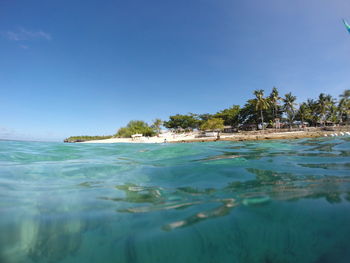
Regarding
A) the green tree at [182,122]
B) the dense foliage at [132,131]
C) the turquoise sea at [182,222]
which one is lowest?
the turquoise sea at [182,222]

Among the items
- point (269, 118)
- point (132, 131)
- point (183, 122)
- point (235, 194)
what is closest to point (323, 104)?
point (269, 118)

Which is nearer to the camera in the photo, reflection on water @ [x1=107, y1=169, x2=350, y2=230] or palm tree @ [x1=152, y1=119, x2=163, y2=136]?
reflection on water @ [x1=107, y1=169, x2=350, y2=230]

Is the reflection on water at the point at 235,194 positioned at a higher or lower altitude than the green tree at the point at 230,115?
lower

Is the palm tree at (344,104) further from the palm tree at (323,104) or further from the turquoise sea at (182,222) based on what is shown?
the turquoise sea at (182,222)

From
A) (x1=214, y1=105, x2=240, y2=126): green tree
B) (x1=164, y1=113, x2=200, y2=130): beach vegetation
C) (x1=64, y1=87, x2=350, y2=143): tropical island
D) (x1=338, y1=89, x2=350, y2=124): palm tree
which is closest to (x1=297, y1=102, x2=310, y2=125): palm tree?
(x1=64, y1=87, x2=350, y2=143): tropical island

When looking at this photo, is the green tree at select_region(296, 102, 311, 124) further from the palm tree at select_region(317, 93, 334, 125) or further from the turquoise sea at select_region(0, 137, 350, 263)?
the turquoise sea at select_region(0, 137, 350, 263)

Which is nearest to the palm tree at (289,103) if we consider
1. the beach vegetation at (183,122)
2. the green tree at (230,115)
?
the green tree at (230,115)

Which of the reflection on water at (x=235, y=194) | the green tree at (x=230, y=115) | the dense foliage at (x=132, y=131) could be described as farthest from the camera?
the green tree at (x=230, y=115)

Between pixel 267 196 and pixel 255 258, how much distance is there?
109cm

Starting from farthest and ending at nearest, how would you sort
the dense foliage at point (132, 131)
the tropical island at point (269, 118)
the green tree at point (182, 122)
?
the green tree at point (182, 122) < the dense foliage at point (132, 131) < the tropical island at point (269, 118)

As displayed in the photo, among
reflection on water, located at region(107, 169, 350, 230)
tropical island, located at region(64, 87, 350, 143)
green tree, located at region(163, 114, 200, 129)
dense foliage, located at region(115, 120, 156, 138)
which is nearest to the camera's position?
reflection on water, located at region(107, 169, 350, 230)

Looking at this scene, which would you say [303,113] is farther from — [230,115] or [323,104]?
[230,115]

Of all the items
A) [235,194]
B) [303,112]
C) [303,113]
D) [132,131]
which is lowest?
[235,194]

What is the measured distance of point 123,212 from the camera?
7.37ft
